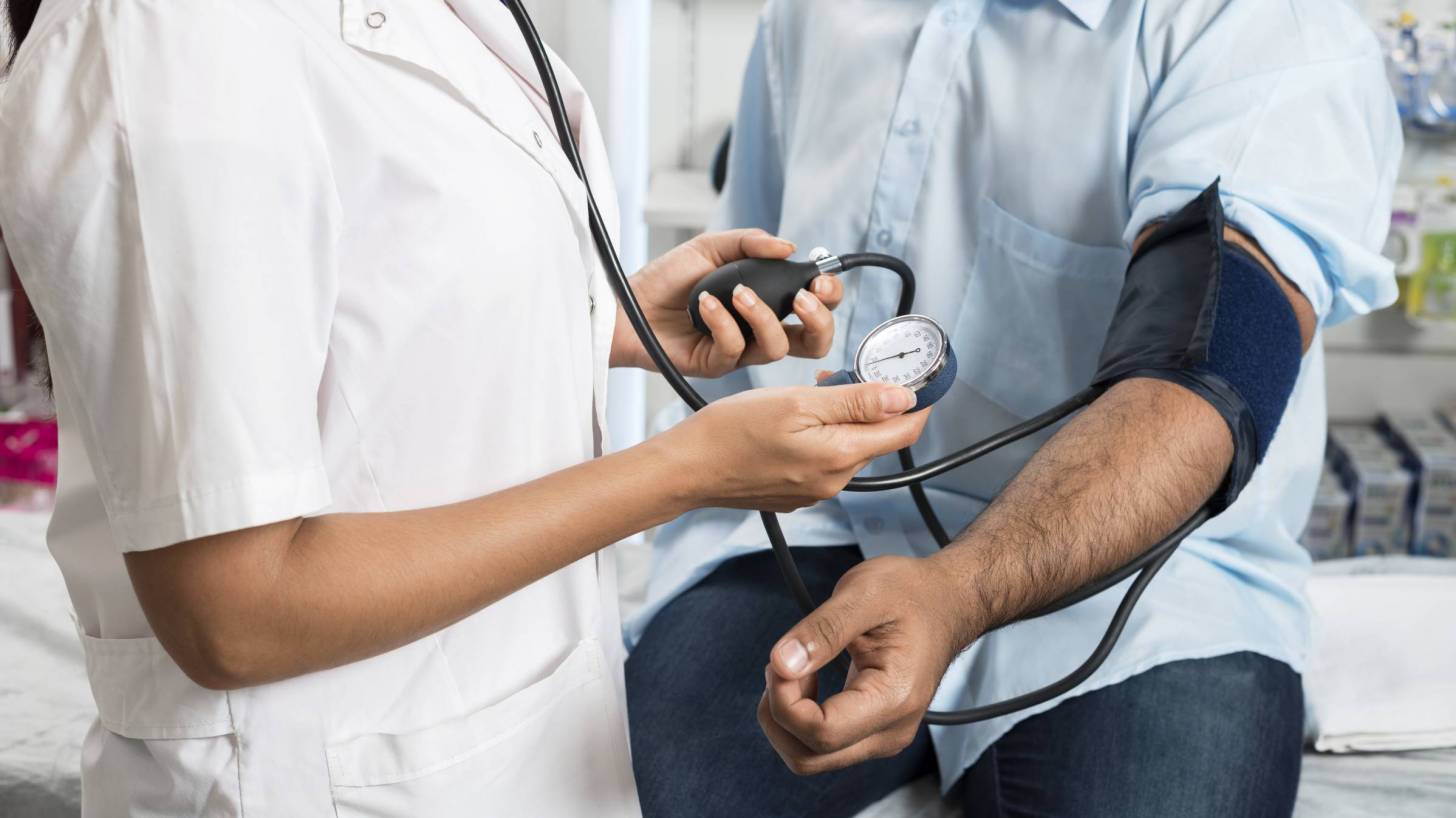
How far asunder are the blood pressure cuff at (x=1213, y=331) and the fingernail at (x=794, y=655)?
1.24 ft

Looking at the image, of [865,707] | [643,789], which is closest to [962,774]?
[643,789]

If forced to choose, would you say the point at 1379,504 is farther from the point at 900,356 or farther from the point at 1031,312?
the point at 900,356

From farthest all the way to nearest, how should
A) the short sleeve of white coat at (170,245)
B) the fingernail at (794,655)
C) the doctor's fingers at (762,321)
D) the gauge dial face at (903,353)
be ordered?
the doctor's fingers at (762,321), the gauge dial face at (903,353), the fingernail at (794,655), the short sleeve of white coat at (170,245)

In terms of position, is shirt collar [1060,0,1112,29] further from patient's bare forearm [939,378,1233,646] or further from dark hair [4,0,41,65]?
dark hair [4,0,41,65]

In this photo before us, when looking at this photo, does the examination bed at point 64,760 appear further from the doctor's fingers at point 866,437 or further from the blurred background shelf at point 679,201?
the blurred background shelf at point 679,201

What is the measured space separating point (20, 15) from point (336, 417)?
0.30 m

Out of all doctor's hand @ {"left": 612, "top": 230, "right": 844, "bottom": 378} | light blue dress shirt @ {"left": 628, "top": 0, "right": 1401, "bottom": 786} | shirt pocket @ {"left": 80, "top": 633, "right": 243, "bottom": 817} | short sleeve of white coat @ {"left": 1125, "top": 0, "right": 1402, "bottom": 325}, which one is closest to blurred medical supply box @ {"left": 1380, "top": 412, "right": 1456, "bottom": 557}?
light blue dress shirt @ {"left": 628, "top": 0, "right": 1401, "bottom": 786}

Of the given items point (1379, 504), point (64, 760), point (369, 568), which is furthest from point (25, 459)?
point (1379, 504)

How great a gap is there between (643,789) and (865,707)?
0.37 metres

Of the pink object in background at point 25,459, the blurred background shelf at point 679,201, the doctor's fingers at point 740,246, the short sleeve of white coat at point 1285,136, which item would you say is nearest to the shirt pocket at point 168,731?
the doctor's fingers at point 740,246

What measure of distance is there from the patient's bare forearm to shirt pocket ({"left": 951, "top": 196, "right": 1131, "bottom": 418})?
24 cm

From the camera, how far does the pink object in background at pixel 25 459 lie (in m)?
2.10

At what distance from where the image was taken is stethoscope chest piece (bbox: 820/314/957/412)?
81 cm

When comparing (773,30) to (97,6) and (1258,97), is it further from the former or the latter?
(97,6)
